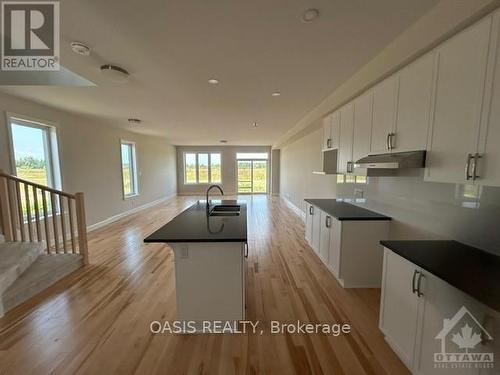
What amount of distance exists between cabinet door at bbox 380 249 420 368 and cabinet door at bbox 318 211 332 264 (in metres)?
1.21

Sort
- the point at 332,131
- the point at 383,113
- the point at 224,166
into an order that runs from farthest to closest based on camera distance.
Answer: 1. the point at 224,166
2. the point at 332,131
3. the point at 383,113

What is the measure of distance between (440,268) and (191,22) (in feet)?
7.98

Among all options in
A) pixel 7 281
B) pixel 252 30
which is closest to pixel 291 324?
pixel 252 30

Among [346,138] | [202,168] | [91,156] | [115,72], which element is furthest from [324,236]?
[202,168]

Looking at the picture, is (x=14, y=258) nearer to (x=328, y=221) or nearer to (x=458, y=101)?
(x=328, y=221)

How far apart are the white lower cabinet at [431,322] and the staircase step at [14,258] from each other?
378 centimetres

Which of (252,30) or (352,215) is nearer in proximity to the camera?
(252,30)

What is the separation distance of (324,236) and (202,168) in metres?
8.70

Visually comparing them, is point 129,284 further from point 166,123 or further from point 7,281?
point 166,123

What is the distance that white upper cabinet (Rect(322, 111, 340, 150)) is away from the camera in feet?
10.7

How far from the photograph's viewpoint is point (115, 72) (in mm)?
2307

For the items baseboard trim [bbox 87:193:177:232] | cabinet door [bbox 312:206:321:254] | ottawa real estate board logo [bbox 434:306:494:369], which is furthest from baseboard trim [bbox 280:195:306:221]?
baseboard trim [bbox 87:193:177:232]

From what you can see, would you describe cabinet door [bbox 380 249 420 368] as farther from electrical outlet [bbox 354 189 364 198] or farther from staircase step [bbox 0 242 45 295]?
staircase step [bbox 0 242 45 295]

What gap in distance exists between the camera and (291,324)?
2029mm
